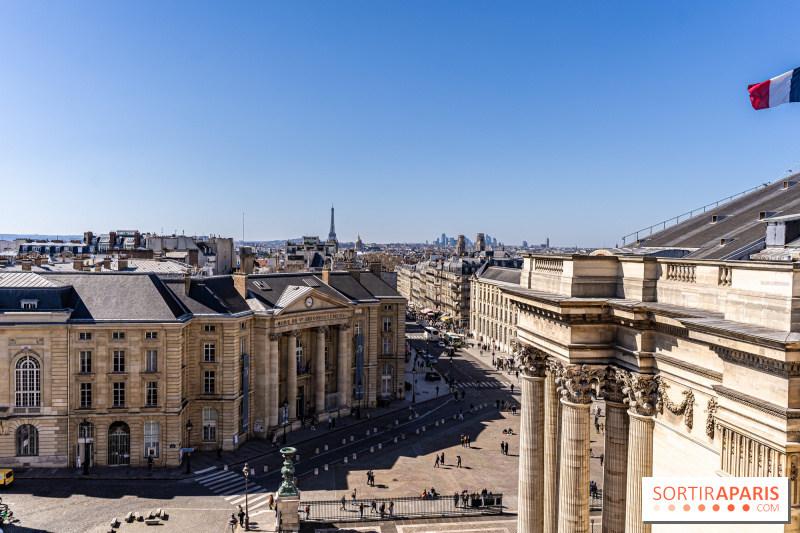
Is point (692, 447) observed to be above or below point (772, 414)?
below

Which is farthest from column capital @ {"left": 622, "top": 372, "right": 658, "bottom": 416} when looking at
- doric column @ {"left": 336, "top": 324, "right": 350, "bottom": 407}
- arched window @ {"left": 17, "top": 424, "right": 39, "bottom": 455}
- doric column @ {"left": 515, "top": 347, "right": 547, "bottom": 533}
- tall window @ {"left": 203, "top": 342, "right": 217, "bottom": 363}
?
arched window @ {"left": 17, "top": 424, "right": 39, "bottom": 455}

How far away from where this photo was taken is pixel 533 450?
27234 millimetres

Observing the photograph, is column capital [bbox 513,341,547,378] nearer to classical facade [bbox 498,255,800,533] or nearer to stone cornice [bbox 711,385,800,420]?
classical facade [bbox 498,255,800,533]

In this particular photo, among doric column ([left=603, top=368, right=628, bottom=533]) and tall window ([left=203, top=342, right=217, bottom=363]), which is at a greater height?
doric column ([left=603, top=368, right=628, bottom=533])

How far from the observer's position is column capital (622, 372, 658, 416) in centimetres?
2089

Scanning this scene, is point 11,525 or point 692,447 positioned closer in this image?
point 692,447

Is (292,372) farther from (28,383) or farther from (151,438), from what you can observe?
(28,383)

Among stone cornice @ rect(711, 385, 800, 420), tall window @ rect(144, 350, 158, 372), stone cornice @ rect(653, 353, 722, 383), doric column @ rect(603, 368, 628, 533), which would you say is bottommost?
tall window @ rect(144, 350, 158, 372)

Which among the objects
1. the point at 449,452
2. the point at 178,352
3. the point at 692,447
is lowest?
the point at 449,452

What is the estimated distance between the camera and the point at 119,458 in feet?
185

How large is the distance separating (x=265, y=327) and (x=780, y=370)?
55.6m

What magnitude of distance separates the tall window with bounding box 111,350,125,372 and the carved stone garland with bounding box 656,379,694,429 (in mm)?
49993

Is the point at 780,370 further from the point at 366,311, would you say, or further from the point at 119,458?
the point at 366,311

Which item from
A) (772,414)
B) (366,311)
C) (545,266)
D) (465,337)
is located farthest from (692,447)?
(465,337)
